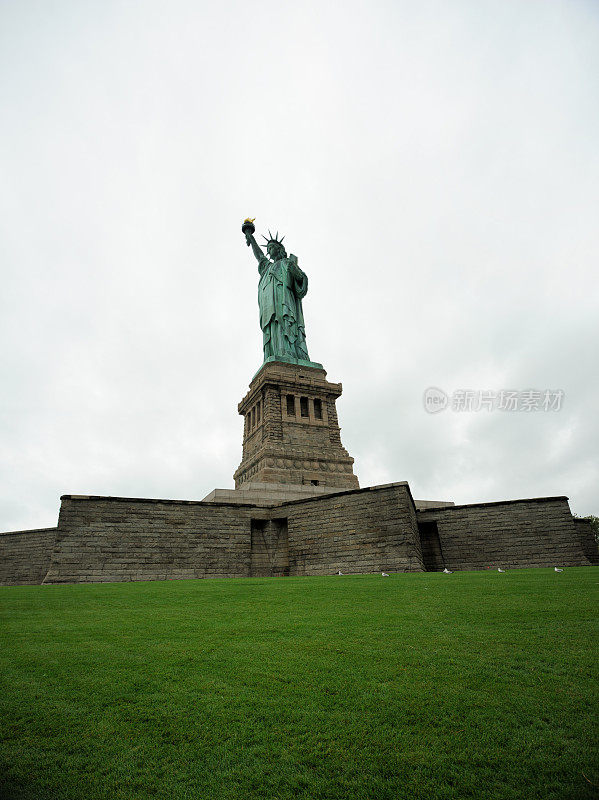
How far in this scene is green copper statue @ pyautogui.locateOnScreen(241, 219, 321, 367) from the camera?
122 feet

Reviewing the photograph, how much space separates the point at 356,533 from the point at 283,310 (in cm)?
2429

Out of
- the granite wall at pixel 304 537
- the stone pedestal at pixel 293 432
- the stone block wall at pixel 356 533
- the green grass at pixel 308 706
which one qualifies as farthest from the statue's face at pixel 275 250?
the green grass at pixel 308 706

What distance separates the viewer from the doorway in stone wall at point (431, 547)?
19.1 metres

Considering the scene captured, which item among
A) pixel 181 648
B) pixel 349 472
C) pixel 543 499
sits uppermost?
pixel 349 472

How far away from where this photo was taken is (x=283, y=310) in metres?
37.8

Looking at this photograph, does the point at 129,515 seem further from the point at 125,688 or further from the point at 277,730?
the point at 277,730

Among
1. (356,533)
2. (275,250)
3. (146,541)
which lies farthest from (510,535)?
(275,250)

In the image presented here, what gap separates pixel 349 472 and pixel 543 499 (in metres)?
14.7

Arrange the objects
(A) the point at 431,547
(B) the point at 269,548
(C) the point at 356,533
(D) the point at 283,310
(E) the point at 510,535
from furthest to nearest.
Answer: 1. (D) the point at 283,310
2. (A) the point at 431,547
3. (B) the point at 269,548
4. (E) the point at 510,535
5. (C) the point at 356,533

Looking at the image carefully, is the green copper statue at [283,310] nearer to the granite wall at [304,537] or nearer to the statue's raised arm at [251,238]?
the statue's raised arm at [251,238]

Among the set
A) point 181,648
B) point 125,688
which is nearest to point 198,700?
point 125,688

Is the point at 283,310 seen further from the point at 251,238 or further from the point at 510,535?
the point at 510,535

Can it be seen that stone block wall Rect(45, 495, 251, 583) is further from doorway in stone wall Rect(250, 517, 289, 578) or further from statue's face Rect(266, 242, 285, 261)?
statue's face Rect(266, 242, 285, 261)

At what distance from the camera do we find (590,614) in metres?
6.33
